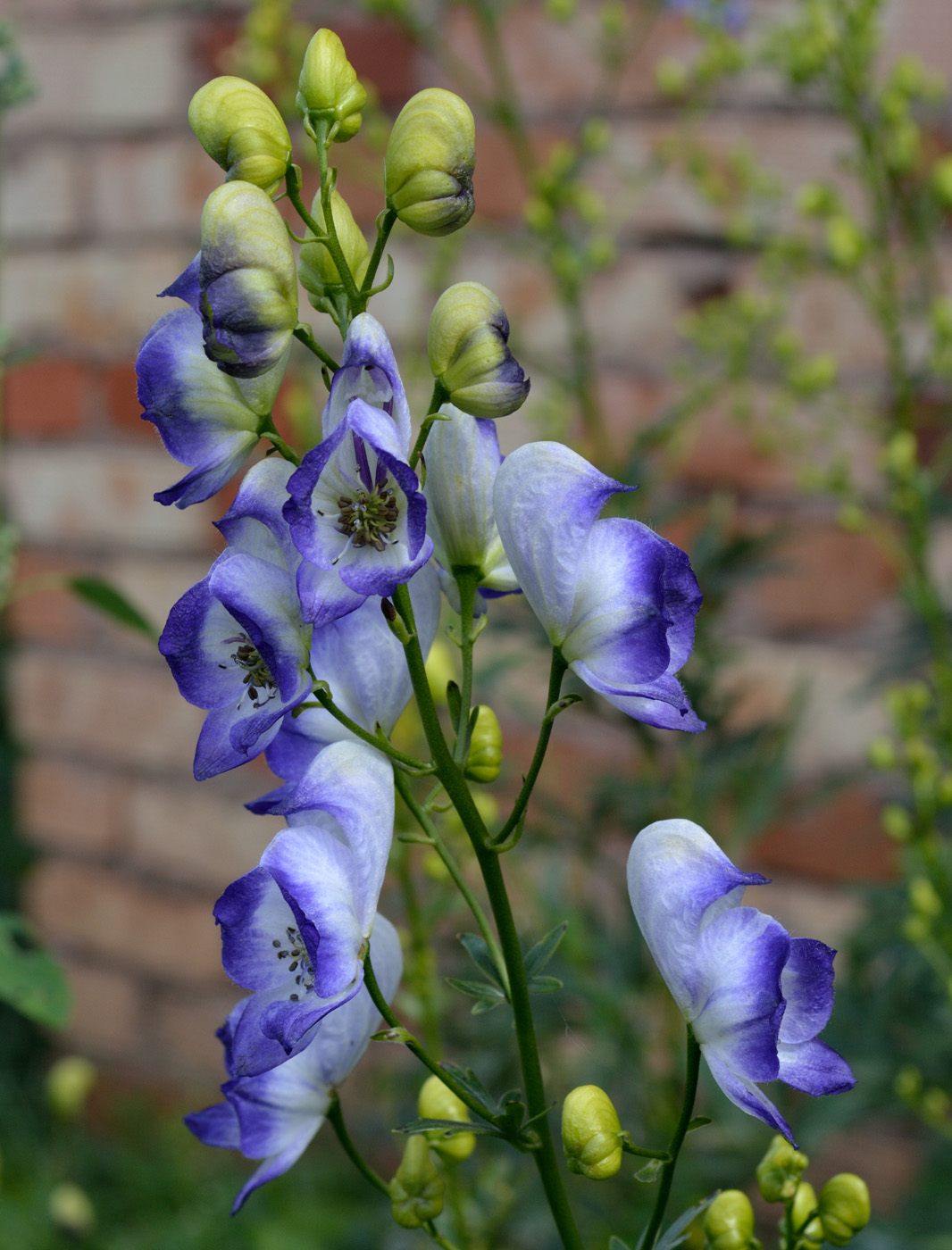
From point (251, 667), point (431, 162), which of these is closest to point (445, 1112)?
point (251, 667)

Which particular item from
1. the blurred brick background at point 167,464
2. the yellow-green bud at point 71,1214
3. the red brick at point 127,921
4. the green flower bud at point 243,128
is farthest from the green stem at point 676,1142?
the red brick at point 127,921

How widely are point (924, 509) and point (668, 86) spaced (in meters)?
0.32

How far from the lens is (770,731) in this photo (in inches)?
29.8

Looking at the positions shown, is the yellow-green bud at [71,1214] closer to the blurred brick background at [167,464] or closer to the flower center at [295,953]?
the blurred brick background at [167,464]

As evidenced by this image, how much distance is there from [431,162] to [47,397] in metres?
0.99

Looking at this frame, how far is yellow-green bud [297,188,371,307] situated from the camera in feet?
0.93

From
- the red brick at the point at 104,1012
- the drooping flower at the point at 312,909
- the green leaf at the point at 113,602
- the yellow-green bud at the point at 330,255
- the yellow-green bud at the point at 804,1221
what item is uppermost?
the yellow-green bud at the point at 330,255

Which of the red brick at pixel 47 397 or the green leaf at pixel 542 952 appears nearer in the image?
the green leaf at pixel 542 952

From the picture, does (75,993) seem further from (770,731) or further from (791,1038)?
(791,1038)

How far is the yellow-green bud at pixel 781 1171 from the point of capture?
310mm

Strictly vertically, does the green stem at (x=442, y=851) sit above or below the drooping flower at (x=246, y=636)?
below

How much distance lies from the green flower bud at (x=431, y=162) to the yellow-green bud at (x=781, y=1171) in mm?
247

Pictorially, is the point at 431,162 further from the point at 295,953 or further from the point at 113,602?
the point at 113,602

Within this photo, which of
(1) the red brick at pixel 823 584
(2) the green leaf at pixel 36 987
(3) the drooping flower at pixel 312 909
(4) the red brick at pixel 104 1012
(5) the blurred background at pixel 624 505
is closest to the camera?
(3) the drooping flower at pixel 312 909
